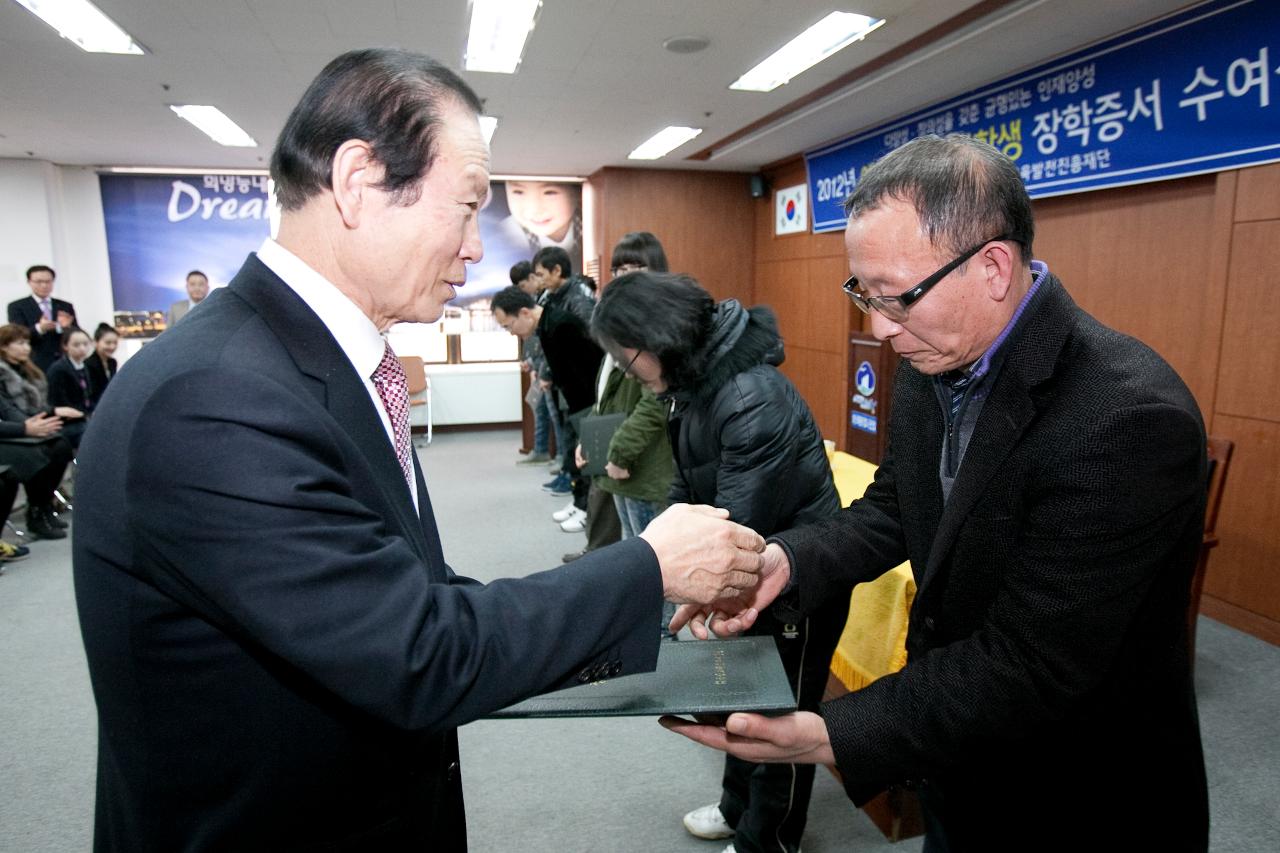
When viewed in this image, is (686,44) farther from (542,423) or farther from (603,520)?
(542,423)

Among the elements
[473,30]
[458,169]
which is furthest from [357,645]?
[473,30]

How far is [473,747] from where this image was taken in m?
2.51

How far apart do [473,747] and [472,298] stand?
22.8 feet

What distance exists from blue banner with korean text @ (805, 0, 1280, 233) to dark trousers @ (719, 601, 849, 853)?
117 inches

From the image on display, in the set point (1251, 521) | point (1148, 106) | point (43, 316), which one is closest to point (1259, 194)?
point (1148, 106)

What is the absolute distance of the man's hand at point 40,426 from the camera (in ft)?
14.9

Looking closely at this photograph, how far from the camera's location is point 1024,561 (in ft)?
2.97

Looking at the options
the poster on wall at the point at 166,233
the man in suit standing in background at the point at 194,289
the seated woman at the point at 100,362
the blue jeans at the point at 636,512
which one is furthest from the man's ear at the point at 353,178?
the poster on wall at the point at 166,233

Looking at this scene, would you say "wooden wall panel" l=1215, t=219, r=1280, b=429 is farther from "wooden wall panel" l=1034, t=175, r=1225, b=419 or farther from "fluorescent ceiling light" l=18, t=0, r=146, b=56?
"fluorescent ceiling light" l=18, t=0, r=146, b=56

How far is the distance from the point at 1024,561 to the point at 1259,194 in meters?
3.40

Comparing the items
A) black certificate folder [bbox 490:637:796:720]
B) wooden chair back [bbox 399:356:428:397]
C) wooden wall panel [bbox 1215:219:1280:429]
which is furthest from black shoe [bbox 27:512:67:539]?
wooden wall panel [bbox 1215:219:1280:429]

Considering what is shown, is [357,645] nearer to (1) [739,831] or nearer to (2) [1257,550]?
(1) [739,831]

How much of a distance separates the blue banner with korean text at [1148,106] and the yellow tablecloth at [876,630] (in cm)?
254

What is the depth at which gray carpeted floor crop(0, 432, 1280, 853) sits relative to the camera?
2.06 metres
